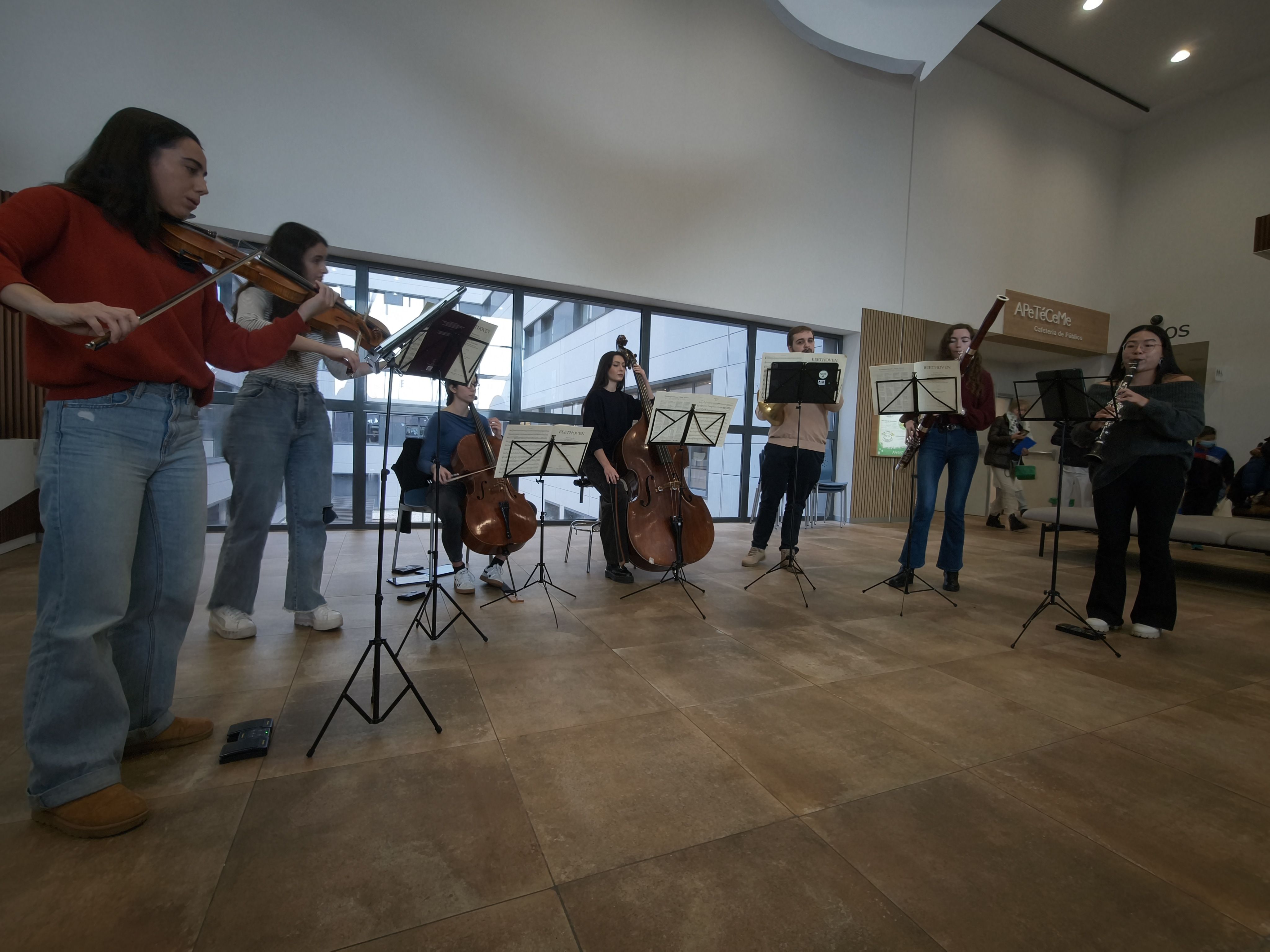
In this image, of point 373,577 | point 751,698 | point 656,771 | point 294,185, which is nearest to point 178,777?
point 656,771

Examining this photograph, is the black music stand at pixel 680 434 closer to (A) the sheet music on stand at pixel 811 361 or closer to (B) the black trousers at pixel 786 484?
(A) the sheet music on stand at pixel 811 361

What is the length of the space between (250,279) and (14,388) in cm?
406

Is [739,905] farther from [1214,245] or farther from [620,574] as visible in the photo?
[1214,245]

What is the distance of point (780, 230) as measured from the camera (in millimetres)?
7230

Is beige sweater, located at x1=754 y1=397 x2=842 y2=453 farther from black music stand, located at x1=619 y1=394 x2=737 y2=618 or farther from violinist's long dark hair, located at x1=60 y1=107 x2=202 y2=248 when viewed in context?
violinist's long dark hair, located at x1=60 y1=107 x2=202 y2=248

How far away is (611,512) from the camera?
3.86 meters

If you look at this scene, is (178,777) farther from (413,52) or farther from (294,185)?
(413,52)

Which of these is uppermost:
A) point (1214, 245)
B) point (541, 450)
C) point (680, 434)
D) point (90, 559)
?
point (1214, 245)

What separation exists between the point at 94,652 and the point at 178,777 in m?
0.45

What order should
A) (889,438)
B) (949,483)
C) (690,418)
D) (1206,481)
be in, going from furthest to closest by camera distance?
(889,438) < (1206,481) < (949,483) < (690,418)

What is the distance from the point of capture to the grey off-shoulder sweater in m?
2.64

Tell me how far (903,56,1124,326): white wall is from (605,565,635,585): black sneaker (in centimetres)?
648

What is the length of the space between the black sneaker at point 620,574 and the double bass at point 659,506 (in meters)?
0.27

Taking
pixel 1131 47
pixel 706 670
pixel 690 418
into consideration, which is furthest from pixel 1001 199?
pixel 706 670
